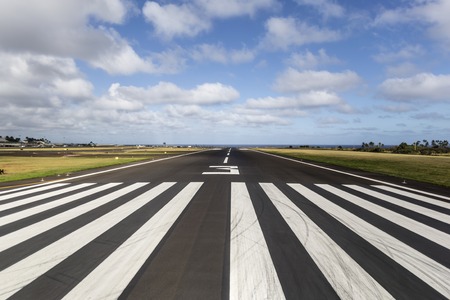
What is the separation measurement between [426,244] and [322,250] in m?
1.64

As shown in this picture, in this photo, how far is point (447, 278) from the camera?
3033 mm

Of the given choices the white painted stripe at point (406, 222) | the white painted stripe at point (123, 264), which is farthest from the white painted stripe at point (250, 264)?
the white painted stripe at point (406, 222)

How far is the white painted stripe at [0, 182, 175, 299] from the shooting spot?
2898mm

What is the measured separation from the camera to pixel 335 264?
3369 mm

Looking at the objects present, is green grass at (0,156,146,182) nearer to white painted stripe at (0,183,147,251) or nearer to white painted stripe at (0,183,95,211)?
white painted stripe at (0,183,95,211)

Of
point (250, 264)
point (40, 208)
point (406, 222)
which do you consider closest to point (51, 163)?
point (40, 208)

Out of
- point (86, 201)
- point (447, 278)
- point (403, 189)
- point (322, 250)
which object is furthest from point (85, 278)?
point (403, 189)

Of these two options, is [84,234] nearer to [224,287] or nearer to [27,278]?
[27,278]

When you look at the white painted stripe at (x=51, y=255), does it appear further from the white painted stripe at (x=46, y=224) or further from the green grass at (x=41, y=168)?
the green grass at (x=41, y=168)

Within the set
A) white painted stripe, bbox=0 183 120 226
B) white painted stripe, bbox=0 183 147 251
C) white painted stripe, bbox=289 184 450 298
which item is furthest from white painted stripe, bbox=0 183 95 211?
white painted stripe, bbox=289 184 450 298

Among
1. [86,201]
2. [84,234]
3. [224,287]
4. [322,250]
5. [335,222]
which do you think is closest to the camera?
[224,287]

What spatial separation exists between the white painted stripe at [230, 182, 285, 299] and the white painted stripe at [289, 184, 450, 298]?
161 centimetres

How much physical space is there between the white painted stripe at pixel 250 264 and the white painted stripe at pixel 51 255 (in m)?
2.14

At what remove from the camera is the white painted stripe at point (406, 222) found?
4332 mm
